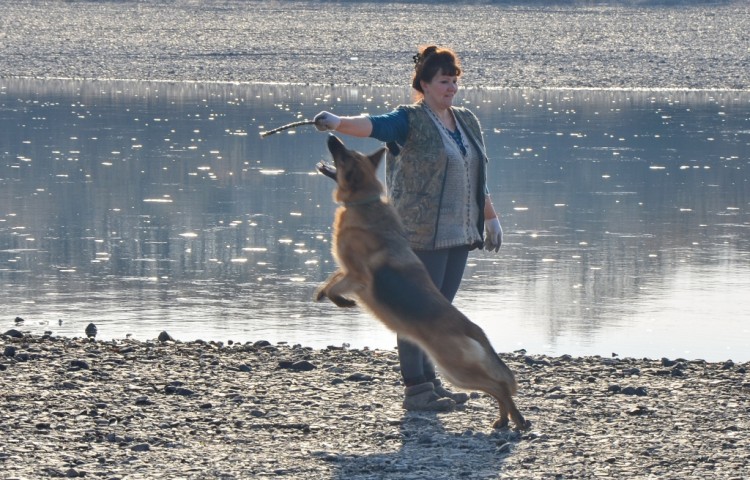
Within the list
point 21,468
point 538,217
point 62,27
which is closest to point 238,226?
point 538,217

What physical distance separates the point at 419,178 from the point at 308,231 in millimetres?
7702

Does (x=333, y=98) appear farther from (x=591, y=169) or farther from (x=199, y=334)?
(x=199, y=334)

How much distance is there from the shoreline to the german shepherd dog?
0.31 metres

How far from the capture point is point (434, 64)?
6.70 meters

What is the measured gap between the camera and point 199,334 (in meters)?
9.62

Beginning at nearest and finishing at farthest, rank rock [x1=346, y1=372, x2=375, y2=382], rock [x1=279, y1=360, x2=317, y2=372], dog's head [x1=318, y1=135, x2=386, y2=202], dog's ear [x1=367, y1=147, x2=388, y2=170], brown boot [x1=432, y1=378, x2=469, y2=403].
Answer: dog's head [x1=318, y1=135, x2=386, y2=202] < dog's ear [x1=367, y1=147, x2=388, y2=170] < brown boot [x1=432, y1=378, x2=469, y2=403] < rock [x1=346, y1=372, x2=375, y2=382] < rock [x1=279, y1=360, x2=317, y2=372]

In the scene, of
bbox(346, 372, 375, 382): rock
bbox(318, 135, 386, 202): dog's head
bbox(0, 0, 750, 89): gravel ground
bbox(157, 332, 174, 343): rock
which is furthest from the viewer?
bbox(0, 0, 750, 89): gravel ground

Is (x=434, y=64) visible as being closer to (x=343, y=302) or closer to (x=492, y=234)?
(x=492, y=234)

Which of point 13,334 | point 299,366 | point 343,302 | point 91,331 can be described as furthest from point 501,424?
point 91,331

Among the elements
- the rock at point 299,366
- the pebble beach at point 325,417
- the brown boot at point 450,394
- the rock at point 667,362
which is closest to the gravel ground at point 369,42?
the rock at point 667,362

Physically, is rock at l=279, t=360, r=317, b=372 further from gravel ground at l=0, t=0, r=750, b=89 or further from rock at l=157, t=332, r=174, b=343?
gravel ground at l=0, t=0, r=750, b=89

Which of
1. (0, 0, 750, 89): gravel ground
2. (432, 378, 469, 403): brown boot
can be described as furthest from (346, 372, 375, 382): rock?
(0, 0, 750, 89): gravel ground

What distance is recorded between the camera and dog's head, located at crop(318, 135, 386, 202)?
21.0 ft

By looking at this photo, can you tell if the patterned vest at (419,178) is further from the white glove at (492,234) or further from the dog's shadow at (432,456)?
the dog's shadow at (432,456)
